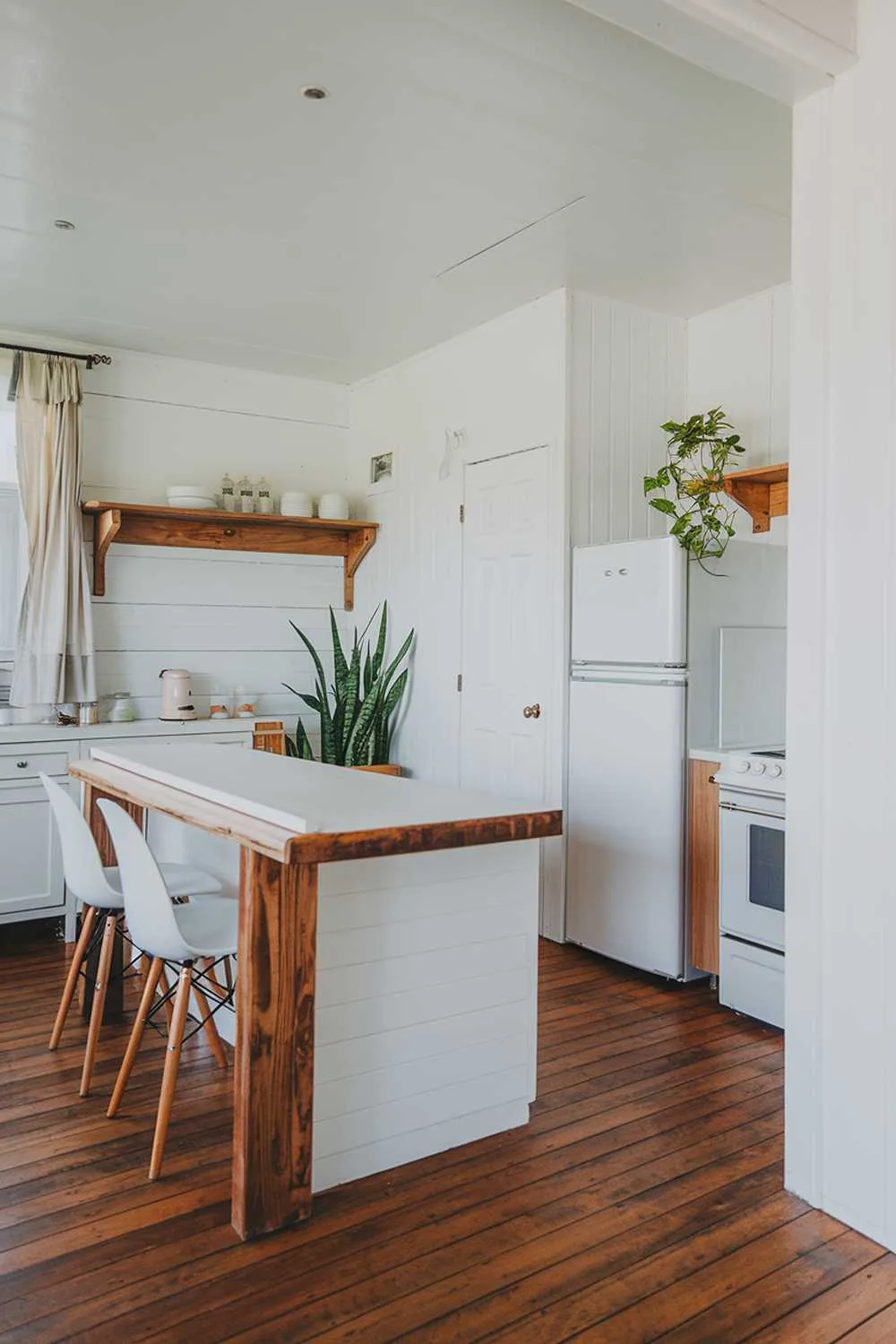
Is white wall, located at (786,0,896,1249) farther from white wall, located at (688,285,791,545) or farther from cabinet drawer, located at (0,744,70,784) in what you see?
cabinet drawer, located at (0,744,70,784)

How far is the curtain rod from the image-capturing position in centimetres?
461

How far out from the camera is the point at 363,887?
91.1 inches

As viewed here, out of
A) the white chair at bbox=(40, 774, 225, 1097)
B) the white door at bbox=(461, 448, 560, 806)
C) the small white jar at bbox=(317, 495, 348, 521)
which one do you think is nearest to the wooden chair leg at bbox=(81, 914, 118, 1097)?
the white chair at bbox=(40, 774, 225, 1097)

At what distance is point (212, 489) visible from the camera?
17.2 feet

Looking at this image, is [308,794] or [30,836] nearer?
[308,794]

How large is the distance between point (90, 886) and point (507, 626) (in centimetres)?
223

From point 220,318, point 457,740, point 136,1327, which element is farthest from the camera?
point 457,740

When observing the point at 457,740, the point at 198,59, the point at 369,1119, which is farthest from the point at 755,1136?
the point at 198,59

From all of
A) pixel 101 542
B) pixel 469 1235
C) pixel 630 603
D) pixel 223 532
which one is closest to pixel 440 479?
pixel 223 532

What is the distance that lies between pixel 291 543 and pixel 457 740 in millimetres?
1477

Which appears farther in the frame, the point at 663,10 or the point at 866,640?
the point at 866,640

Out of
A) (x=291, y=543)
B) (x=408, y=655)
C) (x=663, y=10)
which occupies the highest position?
(x=663, y=10)

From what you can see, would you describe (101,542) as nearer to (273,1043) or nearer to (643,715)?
(643,715)

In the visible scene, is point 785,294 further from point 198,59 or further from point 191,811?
point 191,811
